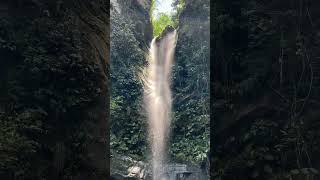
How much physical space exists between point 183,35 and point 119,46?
150cm

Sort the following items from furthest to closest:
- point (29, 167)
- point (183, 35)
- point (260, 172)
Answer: point (183, 35)
point (29, 167)
point (260, 172)

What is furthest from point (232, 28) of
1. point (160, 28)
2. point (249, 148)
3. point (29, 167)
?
point (160, 28)

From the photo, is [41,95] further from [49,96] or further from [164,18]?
[164,18]

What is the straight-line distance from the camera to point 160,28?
845cm

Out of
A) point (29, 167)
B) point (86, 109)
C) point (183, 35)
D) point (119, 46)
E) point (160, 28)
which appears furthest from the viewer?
point (160, 28)

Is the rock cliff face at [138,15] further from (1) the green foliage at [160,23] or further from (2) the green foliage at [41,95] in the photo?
(2) the green foliage at [41,95]

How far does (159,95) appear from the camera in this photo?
748 cm

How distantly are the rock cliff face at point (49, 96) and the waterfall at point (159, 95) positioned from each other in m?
5.28

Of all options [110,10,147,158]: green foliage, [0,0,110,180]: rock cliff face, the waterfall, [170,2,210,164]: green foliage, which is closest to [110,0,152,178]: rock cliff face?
[110,10,147,158]: green foliage

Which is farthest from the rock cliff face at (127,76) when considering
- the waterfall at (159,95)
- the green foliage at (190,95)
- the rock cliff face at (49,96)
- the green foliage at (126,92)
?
the rock cliff face at (49,96)

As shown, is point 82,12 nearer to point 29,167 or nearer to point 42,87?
point 42,87

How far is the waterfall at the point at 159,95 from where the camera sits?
22.6ft

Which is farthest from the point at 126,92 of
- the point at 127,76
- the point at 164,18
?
the point at 164,18

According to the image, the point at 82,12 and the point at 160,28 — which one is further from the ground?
the point at 160,28
